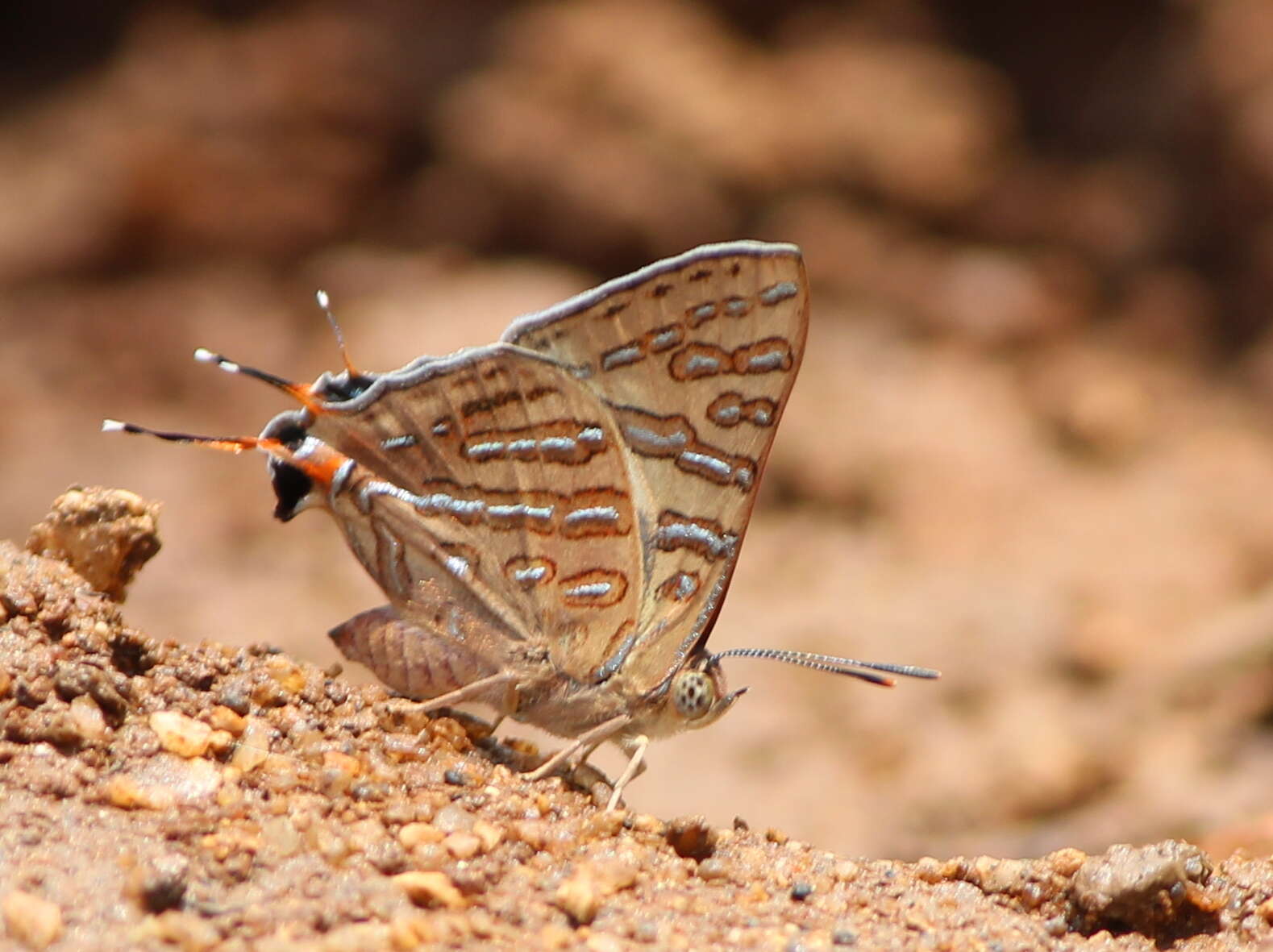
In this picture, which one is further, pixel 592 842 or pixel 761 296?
pixel 761 296

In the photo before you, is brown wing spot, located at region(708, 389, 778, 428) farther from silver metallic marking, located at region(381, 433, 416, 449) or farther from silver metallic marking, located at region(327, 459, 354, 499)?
silver metallic marking, located at region(327, 459, 354, 499)

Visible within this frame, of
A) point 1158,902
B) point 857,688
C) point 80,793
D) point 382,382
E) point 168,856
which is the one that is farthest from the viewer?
point 857,688

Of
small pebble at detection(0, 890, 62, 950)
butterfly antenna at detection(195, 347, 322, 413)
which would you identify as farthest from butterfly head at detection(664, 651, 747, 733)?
small pebble at detection(0, 890, 62, 950)

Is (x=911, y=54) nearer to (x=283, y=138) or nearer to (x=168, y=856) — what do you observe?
(x=283, y=138)

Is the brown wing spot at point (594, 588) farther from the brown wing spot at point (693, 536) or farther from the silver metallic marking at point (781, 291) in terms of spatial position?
the silver metallic marking at point (781, 291)

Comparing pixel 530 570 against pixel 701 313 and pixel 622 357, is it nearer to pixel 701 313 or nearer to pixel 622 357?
pixel 622 357

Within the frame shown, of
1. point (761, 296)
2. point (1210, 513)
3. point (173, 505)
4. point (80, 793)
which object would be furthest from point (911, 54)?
point (80, 793)
